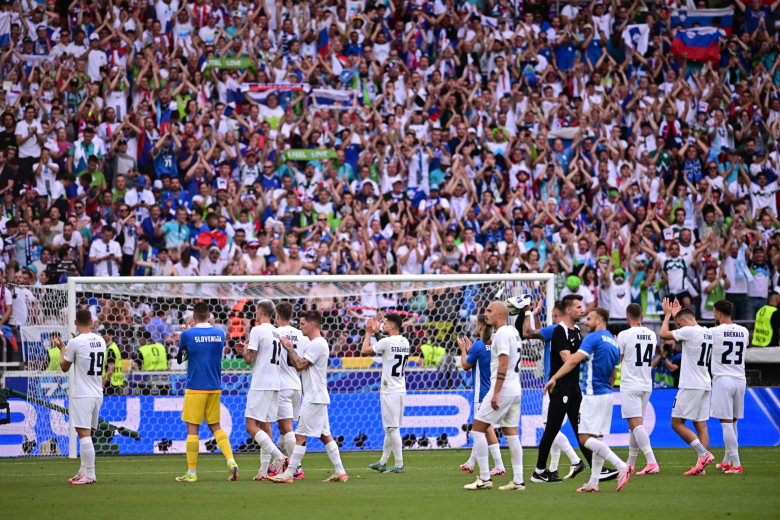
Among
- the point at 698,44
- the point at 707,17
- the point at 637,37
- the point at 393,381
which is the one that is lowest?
the point at 393,381

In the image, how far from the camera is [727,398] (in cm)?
1477

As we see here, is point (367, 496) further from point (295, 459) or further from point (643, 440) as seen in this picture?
point (643, 440)

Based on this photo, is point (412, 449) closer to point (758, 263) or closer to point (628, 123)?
point (758, 263)

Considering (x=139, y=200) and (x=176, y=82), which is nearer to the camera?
(x=139, y=200)

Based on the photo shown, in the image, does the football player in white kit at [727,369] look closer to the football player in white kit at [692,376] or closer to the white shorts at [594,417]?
the football player in white kit at [692,376]

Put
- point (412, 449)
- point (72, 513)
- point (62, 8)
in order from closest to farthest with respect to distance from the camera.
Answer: point (72, 513) < point (412, 449) < point (62, 8)

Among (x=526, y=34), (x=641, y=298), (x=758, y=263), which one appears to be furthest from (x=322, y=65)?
(x=758, y=263)

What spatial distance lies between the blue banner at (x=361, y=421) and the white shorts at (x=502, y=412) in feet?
20.1

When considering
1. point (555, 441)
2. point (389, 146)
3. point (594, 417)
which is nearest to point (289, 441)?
point (555, 441)

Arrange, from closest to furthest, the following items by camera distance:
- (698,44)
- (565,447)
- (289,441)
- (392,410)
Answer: (565,447) → (289,441) → (392,410) → (698,44)

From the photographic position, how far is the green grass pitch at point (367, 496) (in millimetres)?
10273

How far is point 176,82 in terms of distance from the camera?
24828mm

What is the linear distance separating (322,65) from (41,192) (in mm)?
7120

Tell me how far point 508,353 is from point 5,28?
57.5ft
